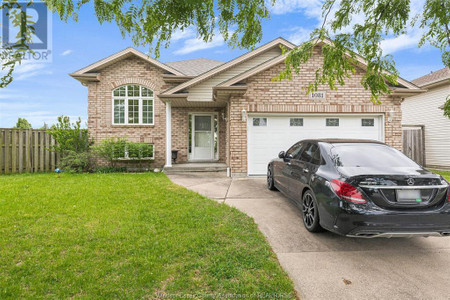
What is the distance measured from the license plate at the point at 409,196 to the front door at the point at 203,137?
31.9 feet

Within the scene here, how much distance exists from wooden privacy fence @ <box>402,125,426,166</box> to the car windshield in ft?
36.6

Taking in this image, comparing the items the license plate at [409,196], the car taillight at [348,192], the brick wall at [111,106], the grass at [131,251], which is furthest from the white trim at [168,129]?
the license plate at [409,196]

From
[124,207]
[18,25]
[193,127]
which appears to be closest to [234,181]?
[124,207]

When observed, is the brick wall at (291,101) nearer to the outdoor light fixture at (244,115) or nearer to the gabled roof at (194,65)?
the outdoor light fixture at (244,115)

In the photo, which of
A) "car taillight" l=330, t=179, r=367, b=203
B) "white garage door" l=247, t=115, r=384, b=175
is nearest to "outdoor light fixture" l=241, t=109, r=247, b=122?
"white garage door" l=247, t=115, r=384, b=175

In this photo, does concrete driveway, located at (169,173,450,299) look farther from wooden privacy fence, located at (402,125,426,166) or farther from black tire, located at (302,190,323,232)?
wooden privacy fence, located at (402,125,426,166)

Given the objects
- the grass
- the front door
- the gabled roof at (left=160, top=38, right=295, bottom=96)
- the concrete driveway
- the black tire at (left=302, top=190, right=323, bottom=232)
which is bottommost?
the concrete driveway

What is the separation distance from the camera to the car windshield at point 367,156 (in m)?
3.56

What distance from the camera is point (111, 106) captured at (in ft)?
37.7

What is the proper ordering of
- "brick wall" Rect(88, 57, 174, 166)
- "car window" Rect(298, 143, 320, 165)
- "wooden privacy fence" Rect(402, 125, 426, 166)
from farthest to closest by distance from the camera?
"wooden privacy fence" Rect(402, 125, 426, 166)
"brick wall" Rect(88, 57, 174, 166)
"car window" Rect(298, 143, 320, 165)

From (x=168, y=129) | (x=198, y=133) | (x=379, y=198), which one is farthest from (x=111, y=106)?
(x=379, y=198)

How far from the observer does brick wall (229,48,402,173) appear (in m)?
8.55

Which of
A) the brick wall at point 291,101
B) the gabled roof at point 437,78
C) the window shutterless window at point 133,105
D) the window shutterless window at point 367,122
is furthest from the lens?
the gabled roof at point 437,78

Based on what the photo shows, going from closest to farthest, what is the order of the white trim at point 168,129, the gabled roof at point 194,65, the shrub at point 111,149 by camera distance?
the white trim at point 168,129 < the shrub at point 111,149 < the gabled roof at point 194,65
